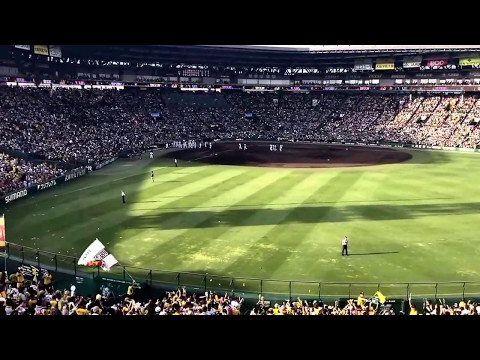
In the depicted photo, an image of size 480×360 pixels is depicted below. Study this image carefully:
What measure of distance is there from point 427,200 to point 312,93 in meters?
72.0

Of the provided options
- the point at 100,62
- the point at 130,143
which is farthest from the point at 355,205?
the point at 100,62

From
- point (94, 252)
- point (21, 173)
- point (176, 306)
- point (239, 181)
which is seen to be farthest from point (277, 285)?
point (21, 173)

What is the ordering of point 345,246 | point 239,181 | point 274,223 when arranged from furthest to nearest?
point 239,181
point 274,223
point 345,246

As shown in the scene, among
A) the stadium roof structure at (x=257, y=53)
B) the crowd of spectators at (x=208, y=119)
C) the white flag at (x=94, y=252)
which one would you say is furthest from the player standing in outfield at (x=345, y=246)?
the stadium roof structure at (x=257, y=53)

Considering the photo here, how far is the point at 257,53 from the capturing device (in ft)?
300

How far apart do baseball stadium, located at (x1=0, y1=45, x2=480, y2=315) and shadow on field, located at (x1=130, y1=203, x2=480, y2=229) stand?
0.23m

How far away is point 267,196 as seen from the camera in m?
38.9

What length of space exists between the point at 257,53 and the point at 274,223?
66.7 metres

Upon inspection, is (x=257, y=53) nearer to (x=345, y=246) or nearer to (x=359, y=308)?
(x=345, y=246)

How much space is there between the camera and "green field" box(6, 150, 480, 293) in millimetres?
23891

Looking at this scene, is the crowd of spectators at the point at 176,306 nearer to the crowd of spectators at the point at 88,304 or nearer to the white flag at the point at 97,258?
the crowd of spectators at the point at 88,304

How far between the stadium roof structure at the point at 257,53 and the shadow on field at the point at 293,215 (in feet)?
160

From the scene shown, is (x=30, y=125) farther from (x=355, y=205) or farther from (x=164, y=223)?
(x=355, y=205)

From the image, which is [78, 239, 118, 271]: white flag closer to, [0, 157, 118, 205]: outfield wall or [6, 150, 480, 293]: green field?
[6, 150, 480, 293]: green field
